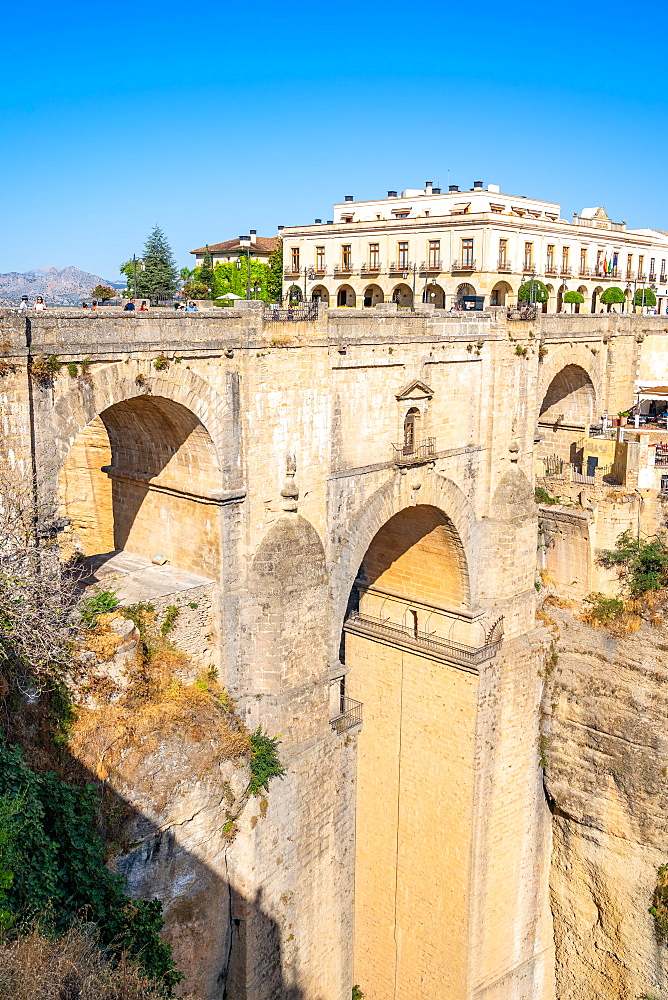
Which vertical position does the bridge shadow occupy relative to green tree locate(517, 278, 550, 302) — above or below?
below

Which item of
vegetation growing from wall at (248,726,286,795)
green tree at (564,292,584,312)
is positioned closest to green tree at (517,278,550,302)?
green tree at (564,292,584,312)

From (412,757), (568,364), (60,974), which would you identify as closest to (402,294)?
(568,364)

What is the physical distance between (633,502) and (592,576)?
2.18 m

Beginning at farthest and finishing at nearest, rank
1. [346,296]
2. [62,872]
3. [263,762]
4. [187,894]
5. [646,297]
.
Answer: [646,297]
[346,296]
[263,762]
[187,894]
[62,872]

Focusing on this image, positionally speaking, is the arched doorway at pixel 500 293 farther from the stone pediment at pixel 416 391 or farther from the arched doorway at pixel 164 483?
the arched doorway at pixel 164 483

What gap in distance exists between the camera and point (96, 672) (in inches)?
511

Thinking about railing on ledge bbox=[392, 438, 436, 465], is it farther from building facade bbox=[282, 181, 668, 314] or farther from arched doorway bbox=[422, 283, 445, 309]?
arched doorway bbox=[422, 283, 445, 309]

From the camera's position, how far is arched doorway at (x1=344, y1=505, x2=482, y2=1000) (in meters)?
20.4

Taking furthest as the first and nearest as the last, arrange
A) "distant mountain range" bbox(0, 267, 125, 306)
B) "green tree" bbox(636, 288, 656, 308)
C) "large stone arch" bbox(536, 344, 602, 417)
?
"green tree" bbox(636, 288, 656, 308)
"distant mountain range" bbox(0, 267, 125, 306)
"large stone arch" bbox(536, 344, 602, 417)

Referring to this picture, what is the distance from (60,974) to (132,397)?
7.65 meters

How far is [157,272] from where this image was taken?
35.0 m

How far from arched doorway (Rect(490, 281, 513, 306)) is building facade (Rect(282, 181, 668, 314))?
41mm

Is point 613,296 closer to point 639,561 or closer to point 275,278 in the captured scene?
point 275,278

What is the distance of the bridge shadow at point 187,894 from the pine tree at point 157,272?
22627 millimetres
